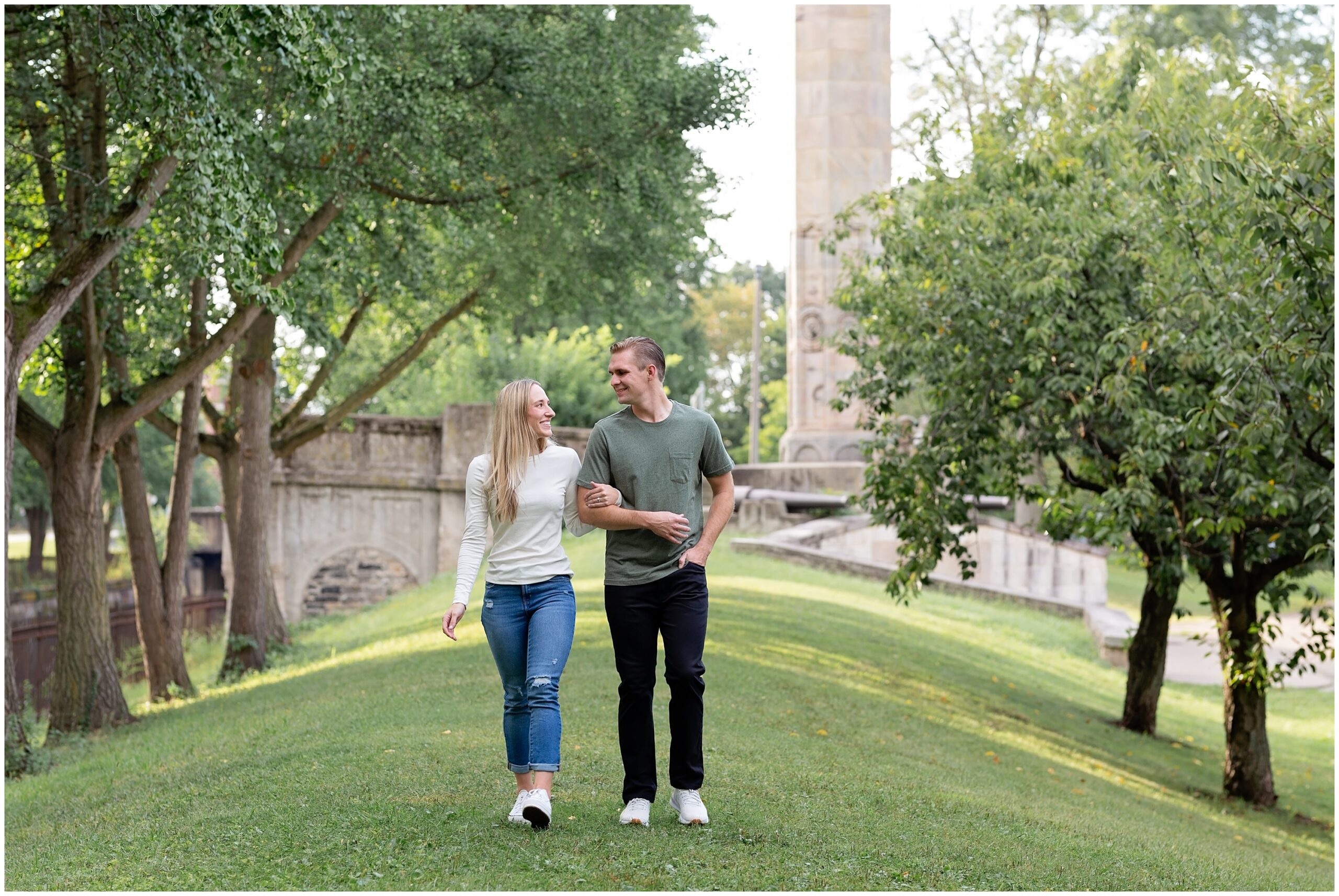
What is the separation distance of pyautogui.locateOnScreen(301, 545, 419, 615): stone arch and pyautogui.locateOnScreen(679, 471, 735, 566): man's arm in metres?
22.9

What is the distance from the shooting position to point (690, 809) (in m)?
5.61

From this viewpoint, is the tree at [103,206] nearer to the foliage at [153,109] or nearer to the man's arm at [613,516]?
the foliage at [153,109]

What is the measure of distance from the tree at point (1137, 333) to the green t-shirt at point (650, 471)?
3.78 meters

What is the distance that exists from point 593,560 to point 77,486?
460 inches

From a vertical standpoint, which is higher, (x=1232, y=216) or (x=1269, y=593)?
(x=1232, y=216)

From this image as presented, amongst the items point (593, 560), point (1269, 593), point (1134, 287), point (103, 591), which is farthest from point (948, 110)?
point (593, 560)

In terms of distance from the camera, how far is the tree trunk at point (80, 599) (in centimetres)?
1198

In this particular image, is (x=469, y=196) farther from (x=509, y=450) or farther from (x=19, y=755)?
(x=509, y=450)

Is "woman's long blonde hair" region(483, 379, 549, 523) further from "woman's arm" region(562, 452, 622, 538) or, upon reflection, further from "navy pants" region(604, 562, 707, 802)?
"navy pants" region(604, 562, 707, 802)

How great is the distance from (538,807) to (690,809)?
680mm

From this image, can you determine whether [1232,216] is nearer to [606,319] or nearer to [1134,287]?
[1134,287]

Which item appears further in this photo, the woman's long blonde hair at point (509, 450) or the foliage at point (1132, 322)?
the foliage at point (1132, 322)

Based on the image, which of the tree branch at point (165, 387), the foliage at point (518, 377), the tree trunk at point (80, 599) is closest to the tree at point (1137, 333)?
the tree branch at point (165, 387)

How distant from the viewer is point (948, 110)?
40.4 feet
